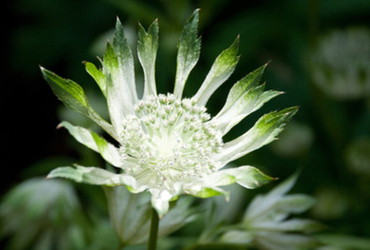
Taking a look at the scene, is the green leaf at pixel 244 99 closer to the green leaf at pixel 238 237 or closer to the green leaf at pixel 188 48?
the green leaf at pixel 188 48

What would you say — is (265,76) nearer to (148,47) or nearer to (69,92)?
(148,47)

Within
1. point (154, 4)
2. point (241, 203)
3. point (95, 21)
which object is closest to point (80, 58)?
point (95, 21)

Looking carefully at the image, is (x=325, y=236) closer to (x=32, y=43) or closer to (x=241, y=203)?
(x=241, y=203)

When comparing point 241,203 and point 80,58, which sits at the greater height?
point 80,58

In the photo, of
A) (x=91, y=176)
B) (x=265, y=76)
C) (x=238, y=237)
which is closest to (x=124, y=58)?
(x=91, y=176)

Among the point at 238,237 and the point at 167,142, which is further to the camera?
the point at 238,237
